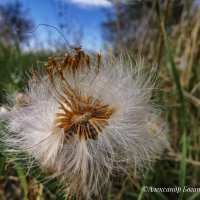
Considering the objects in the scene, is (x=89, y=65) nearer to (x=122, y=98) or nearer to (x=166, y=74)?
(x=122, y=98)

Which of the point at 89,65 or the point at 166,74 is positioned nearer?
the point at 89,65

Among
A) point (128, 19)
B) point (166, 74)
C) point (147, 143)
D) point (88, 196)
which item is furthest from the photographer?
point (128, 19)

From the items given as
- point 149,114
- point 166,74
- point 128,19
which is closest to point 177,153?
point 166,74

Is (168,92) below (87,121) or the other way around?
the other way around

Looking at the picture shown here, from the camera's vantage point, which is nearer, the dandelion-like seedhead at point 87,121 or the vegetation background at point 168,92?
the dandelion-like seedhead at point 87,121

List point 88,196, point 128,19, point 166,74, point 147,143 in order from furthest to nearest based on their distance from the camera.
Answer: point 128,19, point 166,74, point 147,143, point 88,196

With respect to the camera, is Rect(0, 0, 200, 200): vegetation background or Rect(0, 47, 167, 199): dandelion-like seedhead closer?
Rect(0, 47, 167, 199): dandelion-like seedhead

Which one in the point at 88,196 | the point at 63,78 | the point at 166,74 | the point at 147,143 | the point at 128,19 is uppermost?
the point at 128,19

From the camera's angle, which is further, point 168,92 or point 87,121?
point 168,92
